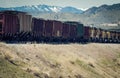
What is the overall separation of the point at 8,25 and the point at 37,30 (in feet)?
23.3

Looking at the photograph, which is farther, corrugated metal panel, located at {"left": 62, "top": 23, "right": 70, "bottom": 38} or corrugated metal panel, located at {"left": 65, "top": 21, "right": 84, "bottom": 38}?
corrugated metal panel, located at {"left": 65, "top": 21, "right": 84, "bottom": 38}

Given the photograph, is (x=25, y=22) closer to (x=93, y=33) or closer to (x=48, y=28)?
(x=48, y=28)

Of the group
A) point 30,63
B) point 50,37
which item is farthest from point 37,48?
point 50,37

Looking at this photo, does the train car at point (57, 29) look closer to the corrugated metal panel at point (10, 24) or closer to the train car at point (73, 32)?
the train car at point (73, 32)

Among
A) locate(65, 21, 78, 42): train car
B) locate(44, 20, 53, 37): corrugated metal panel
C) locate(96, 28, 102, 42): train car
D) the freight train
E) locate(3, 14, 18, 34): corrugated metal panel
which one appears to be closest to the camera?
locate(3, 14, 18, 34): corrugated metal panel

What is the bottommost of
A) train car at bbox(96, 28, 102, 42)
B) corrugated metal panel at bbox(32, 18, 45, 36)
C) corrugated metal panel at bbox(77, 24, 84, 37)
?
train car at bbox(96, 28, 102, 42)

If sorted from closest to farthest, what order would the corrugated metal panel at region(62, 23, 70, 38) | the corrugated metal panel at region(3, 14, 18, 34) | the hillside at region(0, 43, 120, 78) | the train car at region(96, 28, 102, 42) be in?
the hillside at region(0, 43, 120, 78), the corrugated metal panel at region(3, 14, 18, 34), the corrugated metal panel at region(62, 23, 70, 38), the train car at region(96, 28, 102, 42)

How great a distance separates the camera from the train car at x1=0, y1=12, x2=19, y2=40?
27828mm

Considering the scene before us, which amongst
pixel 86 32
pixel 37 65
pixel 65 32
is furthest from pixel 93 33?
pixel 37 65

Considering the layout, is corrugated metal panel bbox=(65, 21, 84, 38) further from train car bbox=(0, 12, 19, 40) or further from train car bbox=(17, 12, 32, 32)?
train car bbox=(0, 12, 19, 40)

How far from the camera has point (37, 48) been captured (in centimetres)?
2692

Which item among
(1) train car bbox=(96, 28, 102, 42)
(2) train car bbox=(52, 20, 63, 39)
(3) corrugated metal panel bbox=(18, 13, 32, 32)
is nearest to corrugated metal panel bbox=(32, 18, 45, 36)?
(3) corrugated metal panel bbox=(18, 13, 32, 32)

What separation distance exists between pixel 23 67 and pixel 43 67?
233cm

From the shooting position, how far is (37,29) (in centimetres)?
3491
